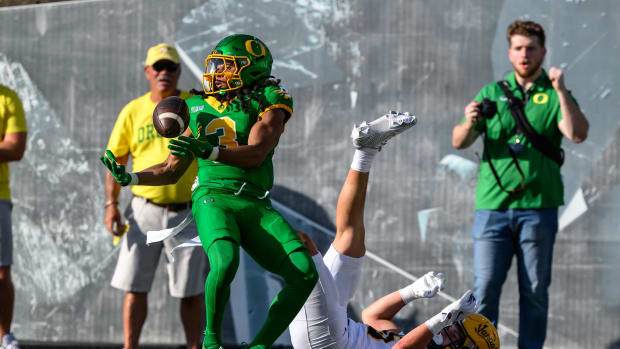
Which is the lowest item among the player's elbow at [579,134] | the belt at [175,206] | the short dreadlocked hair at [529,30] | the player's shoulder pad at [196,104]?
the belt at [175,206]

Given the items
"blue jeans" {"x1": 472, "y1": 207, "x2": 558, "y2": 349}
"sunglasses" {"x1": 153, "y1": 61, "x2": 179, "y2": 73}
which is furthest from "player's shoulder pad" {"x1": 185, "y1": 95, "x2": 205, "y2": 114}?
"blue jeans" {"x1": 472, "y1": 207, "x2": 558, "y2": 349}

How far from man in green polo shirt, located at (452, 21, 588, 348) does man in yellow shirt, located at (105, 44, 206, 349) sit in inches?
65.1

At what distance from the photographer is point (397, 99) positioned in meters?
5.83

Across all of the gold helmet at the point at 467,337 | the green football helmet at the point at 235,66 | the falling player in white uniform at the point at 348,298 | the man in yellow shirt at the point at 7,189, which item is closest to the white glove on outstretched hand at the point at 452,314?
the falling player in white uniform at the point at 348,298

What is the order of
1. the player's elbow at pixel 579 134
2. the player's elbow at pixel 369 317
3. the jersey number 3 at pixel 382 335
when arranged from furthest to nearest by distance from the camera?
the player's elbow at pixel 579 134 < the player's elbow at pixel 369 317 < the jersey number 3 at pixel 382 335

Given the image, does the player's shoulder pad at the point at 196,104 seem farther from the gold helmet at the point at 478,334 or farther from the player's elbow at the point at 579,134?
the player's elbow at the point at 579,134

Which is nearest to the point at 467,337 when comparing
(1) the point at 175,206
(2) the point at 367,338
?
(2) the point at 367,338

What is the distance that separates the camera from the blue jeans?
490 cm

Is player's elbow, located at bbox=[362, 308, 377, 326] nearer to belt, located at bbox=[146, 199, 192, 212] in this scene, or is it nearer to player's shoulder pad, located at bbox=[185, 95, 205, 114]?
belt, located at bbox=[146, 199, 192, 212]

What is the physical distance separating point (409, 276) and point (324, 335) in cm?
180

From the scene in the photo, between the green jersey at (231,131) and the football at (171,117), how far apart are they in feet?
0.45

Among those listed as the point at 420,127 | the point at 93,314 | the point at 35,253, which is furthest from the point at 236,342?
the point at 420,127

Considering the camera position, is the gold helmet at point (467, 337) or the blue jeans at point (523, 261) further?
the blue jeans at point (523, 261)

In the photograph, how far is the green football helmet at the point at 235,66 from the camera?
3951 millimetres
